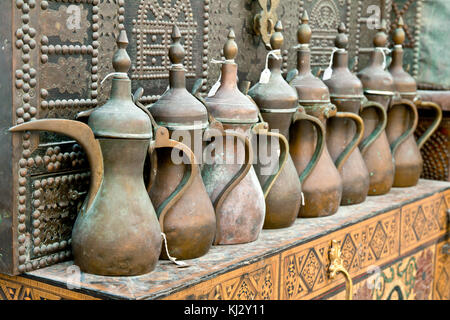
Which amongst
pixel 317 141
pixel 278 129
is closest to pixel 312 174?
pixel 317 141

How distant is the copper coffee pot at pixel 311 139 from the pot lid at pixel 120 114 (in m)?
0.73

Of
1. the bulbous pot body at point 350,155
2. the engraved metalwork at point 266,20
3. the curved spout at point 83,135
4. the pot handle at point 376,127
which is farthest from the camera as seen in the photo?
the pot handle at point 376,127

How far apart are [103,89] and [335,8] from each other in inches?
47.9

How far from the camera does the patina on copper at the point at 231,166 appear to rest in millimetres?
1937

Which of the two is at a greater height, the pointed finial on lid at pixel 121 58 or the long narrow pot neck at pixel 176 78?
the pointed finial on lid at pixel 121 58

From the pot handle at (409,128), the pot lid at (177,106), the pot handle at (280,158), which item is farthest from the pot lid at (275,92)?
the pot handle at (409,128)

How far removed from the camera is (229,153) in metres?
1.95

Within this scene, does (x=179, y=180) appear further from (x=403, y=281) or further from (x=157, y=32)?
(x=403, y=281)

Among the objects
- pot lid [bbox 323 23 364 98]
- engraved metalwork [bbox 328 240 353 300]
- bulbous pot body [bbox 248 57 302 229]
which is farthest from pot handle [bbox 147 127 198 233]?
pot lid [bbox 323 23 364 98]

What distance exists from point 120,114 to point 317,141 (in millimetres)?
817

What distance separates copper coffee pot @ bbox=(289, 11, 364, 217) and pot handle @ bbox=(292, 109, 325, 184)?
0.01 m

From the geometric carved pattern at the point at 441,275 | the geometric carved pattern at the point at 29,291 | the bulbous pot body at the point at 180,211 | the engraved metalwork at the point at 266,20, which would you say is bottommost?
the geometric carved pattern at the point at 441,275

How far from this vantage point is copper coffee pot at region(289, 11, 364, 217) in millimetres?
2273

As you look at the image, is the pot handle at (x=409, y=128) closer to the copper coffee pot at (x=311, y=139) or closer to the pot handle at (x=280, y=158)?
the copper coffee pot at (x=311, y=139)
